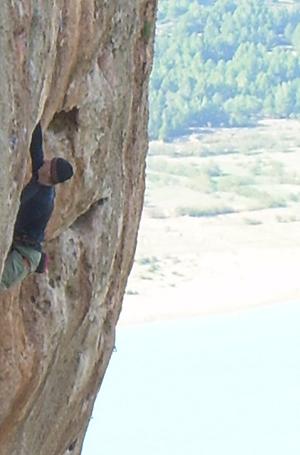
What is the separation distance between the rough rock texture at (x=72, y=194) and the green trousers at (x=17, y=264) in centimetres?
46

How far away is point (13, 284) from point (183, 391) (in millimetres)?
53176

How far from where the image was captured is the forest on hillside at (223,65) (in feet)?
298

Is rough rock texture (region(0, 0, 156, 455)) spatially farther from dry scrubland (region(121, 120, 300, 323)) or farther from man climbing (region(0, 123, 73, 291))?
dry scrubland (region(121, 120, 300, 323))

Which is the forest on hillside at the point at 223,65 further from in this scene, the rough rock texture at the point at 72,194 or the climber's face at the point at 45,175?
the climber's face at the point at 45,175

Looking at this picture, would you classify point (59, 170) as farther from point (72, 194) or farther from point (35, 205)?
point (72, 194)

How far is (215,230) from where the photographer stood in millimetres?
79312

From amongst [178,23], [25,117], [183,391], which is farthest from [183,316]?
[25,117]

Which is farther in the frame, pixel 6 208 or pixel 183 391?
pixel 183 391

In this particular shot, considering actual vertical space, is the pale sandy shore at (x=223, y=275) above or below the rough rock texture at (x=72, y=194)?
below

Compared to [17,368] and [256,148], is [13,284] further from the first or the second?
[256,148]

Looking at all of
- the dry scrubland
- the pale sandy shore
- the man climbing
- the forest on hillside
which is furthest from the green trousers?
the forest on hillside

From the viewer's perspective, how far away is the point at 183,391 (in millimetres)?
61688

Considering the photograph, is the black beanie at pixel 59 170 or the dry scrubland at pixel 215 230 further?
the dry scrubland at pixel 215 230

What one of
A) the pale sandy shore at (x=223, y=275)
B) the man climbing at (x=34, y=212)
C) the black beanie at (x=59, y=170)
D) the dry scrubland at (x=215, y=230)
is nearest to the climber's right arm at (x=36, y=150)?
the man climbing at (x=34, y=212)
